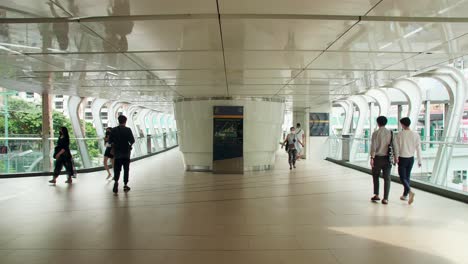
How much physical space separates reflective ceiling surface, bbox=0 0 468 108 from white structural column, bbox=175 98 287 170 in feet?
12.0

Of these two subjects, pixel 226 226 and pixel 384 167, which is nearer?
pixel 226 226

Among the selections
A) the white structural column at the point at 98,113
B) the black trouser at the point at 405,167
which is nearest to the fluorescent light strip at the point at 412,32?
the black trouser at the point at 405,167

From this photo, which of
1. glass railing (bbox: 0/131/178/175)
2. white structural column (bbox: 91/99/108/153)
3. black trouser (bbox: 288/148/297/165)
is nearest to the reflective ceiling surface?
glass railing (bbox: 0/131/178/175)

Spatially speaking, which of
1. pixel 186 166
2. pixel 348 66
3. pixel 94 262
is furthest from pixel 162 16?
pixel 186 166

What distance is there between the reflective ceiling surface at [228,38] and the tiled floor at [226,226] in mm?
2930

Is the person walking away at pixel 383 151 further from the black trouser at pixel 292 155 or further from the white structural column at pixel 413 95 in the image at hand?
the black trouser at pixel 292 155

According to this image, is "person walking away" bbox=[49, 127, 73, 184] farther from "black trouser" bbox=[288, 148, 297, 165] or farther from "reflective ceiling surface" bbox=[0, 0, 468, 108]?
"black trouser" bbox=[288, 148, 297, 165]

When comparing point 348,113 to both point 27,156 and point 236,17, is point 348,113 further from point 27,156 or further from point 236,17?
point 236,17

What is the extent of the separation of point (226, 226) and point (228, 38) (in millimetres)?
2931

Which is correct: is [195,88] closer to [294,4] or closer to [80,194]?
[80,194]

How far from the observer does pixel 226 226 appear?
16.6ft

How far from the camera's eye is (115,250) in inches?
158

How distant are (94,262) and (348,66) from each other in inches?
257

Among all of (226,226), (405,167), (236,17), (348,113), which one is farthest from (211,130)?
(348,113)
